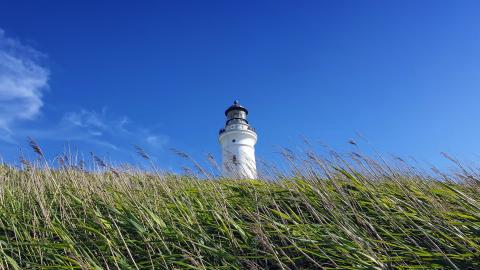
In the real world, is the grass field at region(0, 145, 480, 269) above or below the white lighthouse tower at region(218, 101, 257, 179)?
below

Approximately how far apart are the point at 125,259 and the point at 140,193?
1.19 m

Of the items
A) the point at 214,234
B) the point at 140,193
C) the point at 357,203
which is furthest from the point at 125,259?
the point at 357,203

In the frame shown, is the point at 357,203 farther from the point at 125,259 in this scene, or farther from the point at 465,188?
the point at 125,259

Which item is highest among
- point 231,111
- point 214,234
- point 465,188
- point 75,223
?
point 231,111

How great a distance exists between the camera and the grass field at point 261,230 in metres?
2.17

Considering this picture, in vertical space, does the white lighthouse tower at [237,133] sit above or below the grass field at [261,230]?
above

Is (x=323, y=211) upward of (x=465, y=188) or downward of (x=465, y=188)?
downward

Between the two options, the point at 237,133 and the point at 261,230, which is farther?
the point at 237,133

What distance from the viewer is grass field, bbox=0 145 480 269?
7.13 feet

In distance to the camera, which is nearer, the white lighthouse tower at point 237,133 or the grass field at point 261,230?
the grass field at point 261,230

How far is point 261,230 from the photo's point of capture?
2.35 m

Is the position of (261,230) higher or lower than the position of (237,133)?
lower

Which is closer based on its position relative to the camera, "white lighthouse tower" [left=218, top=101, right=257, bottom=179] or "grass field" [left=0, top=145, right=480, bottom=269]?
"grass field" [left=0, top=145, right=480, bottom=269]

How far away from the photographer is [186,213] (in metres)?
2.97
